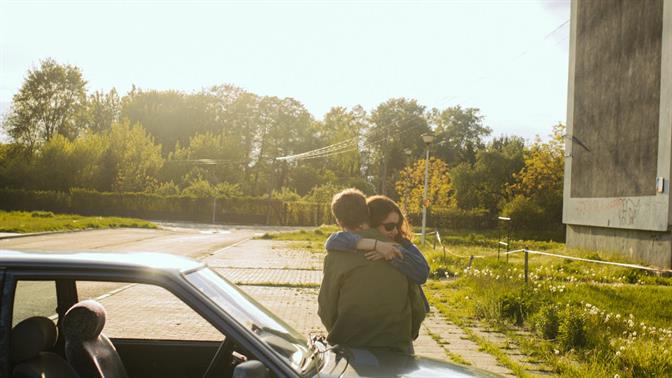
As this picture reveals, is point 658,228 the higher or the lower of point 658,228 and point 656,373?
the higher

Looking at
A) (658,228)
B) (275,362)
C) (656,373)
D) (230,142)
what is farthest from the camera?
(230,142)

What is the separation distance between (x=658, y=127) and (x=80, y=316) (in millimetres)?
20717

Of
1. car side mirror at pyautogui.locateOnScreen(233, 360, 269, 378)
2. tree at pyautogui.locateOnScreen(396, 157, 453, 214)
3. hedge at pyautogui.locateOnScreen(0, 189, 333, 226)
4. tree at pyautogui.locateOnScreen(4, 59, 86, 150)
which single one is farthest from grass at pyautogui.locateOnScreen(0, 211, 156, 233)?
tree at pyautogui.locateOnScreen(4, 59, 86, 150)

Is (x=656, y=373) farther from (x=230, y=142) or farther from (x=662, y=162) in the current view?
(x=230, y=142)

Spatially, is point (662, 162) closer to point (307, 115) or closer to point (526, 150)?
point (526, 150)

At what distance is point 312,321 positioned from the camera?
952 centimetres

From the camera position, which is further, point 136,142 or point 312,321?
point 136,142

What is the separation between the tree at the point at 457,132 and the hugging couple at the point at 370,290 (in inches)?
3413

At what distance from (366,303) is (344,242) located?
14.4 inches

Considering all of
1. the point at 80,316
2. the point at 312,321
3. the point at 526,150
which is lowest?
the point at 312,321

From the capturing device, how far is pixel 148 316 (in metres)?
8.03

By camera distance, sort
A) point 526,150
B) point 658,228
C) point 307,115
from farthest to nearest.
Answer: point 307,115 < point 526,150 < point 658,228

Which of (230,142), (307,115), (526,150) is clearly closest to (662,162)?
(526,150)

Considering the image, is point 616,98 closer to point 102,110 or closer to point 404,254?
point 404,254
